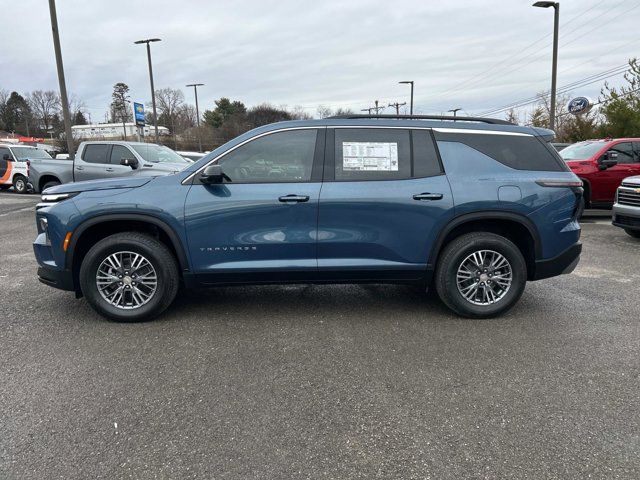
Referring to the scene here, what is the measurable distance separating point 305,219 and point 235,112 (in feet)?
271

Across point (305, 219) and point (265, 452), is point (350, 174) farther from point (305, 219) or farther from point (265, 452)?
point (265, 452)

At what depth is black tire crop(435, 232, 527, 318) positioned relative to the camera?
431 cm

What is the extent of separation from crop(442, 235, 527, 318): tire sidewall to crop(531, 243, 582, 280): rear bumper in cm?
16

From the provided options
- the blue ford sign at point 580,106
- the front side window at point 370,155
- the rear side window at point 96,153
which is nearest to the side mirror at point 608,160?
the front side window at point 370,155

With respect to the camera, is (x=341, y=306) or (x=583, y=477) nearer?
(x=583, y=477)

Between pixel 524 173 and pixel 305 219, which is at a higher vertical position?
pixel 524 173

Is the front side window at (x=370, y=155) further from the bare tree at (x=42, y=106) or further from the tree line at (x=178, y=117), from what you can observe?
the bare tree at (x=42, y=106)

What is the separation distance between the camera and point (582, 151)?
10773 millimetres

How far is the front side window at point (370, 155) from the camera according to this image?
4.27 meters

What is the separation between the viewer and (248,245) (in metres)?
4.20

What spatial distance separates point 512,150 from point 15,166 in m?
18.8

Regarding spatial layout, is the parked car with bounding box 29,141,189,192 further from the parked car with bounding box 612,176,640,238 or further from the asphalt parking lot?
the parked car with bounding box 612,176,640,238

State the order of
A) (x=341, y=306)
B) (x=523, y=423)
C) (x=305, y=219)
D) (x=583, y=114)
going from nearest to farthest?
(x=523, y=423)
(x=305, y=219)
(x=341, y=306)
(x=583, y=114)

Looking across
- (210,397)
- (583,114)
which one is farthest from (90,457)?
(583,114)
